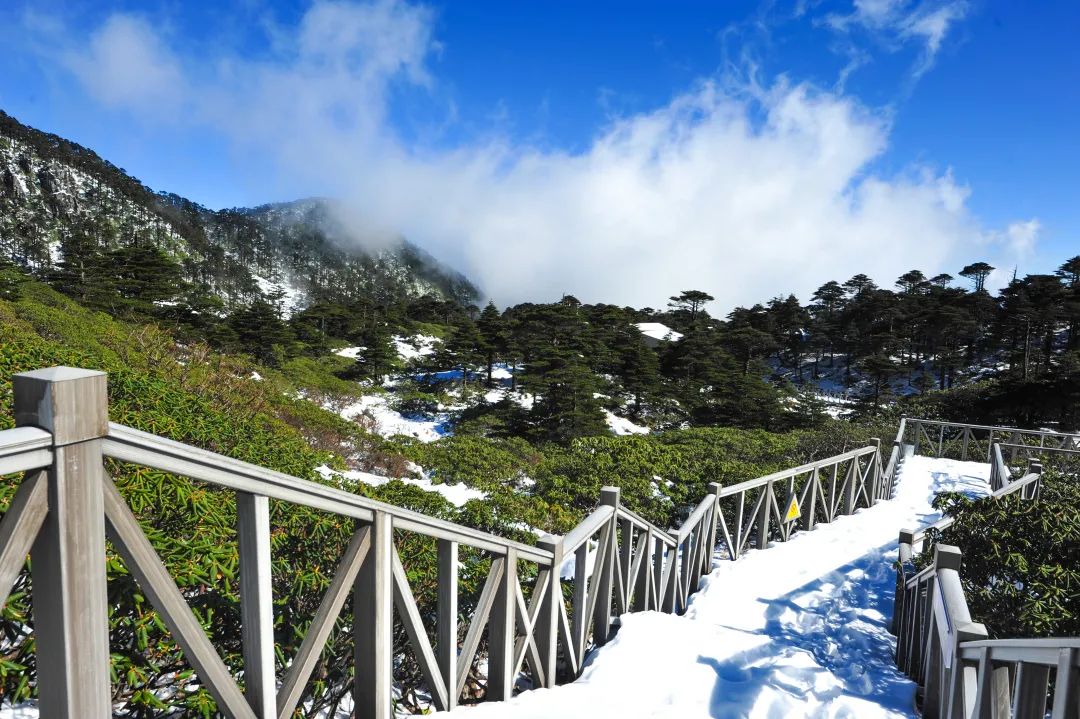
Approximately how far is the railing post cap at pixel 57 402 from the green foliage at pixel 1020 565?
174 inches

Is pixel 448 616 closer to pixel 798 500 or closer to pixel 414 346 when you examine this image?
pixel 798 500

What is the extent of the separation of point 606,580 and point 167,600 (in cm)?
→ 310

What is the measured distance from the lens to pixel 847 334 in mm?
45094

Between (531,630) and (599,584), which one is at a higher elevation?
(531,630)

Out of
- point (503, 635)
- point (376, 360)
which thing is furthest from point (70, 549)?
point (376, 360)

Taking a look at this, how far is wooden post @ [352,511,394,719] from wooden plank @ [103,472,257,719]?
1.55 ft

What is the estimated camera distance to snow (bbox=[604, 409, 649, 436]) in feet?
97.1

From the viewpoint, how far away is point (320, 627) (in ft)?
5.93

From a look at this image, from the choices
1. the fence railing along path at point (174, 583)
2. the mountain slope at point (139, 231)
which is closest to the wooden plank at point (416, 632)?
the fence railing along path at point (174, 583)

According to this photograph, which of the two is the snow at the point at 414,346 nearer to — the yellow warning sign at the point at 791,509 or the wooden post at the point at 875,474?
the wooden post at the point at 875,474

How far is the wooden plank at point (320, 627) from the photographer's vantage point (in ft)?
5.68

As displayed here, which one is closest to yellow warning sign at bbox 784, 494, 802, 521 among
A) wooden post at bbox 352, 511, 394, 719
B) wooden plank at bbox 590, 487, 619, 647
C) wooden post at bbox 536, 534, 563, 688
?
wooden plank at bbox 590, 487, 619, 647

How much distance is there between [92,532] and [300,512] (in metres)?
2.18

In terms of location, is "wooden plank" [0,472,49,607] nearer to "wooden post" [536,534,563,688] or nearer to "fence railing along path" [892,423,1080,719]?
"fence railing along path" [892,423,1080,719]
